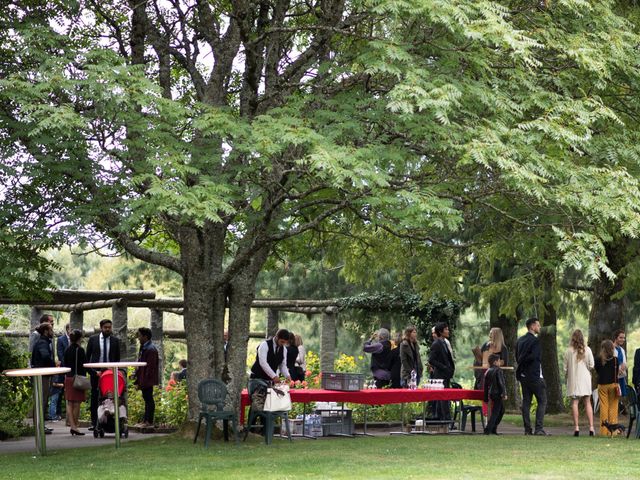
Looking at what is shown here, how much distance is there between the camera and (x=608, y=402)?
673 inches

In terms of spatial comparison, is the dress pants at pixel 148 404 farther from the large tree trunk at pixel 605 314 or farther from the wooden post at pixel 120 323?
the large tree trunk at pixel 605 314

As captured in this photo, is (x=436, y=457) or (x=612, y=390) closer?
(x=436, y=457)

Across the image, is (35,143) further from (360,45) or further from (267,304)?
(267,304)

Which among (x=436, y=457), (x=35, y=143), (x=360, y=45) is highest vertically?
(x=360, y=45)

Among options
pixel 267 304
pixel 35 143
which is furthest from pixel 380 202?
pixel 267 304

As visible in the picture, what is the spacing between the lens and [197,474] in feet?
38.0

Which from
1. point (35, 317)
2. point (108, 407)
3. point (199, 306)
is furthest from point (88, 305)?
point (199, 306)

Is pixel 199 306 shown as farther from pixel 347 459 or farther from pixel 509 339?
pixel 509 339

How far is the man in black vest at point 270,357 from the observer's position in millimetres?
15867

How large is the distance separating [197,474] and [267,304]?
483 inches

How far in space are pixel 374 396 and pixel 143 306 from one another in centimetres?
780

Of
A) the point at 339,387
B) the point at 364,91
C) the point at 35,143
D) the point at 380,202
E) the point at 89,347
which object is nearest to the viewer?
the point at 380,202

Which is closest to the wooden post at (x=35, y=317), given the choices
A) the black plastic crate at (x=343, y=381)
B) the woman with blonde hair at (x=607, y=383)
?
the black plastic crate at (x=343, y=381)

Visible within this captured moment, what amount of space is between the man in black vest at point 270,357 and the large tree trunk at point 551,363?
9.73 m
